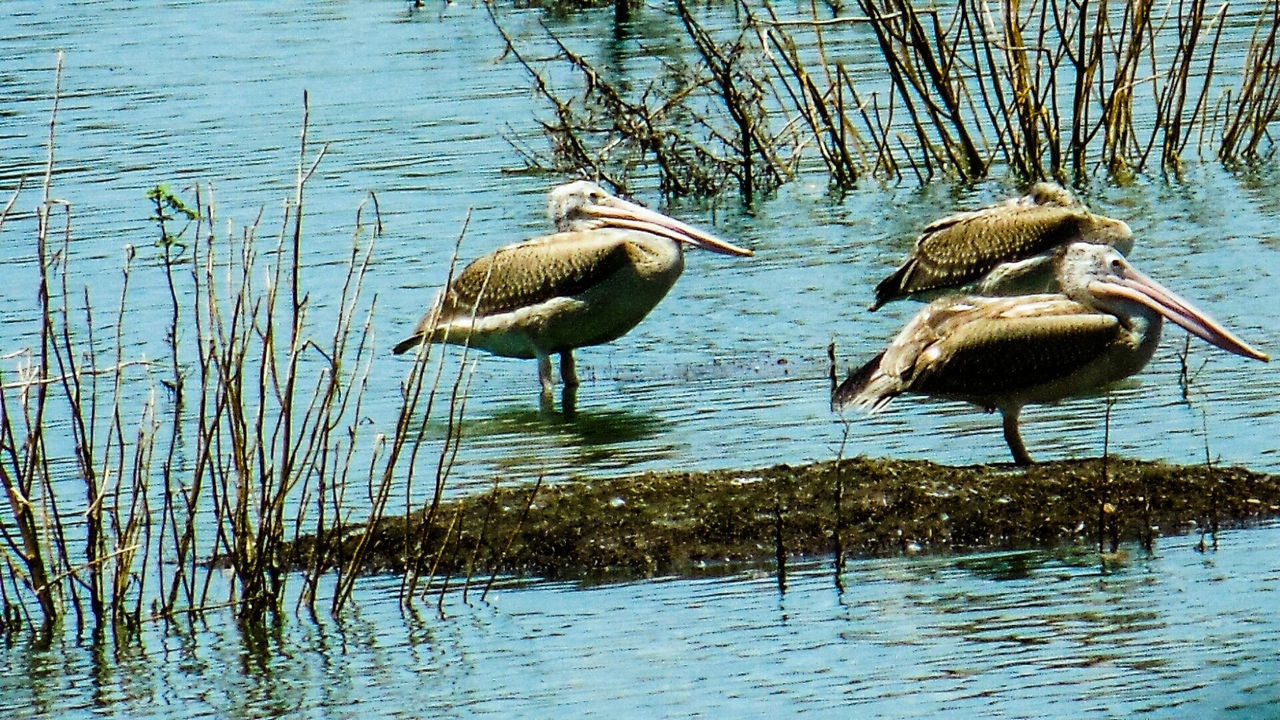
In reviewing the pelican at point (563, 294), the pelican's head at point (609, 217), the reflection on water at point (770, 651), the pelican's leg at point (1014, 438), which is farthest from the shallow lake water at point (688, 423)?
the pelican's head at point (609, 217)

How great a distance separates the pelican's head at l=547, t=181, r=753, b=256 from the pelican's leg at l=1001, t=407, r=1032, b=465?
306cm

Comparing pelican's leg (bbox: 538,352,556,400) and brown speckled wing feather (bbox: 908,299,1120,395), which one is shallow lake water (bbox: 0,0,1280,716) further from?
brown speckled wing feather (bbox: 908,299,1120,395)

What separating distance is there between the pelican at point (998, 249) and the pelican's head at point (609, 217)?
2.79 ft

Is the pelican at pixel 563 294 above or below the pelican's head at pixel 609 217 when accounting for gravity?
below

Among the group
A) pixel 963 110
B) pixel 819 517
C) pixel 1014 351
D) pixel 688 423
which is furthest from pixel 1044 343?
pixel 963 110

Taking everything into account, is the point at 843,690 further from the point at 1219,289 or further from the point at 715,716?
the point at 1219,289

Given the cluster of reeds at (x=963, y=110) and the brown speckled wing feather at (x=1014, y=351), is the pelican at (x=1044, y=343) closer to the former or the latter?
the brown speckled wing feather at (x=1014, y=351)

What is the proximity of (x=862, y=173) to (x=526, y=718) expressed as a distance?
10.7 meters

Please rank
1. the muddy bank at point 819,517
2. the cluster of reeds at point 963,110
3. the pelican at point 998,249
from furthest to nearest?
the cluster of reeds at point 963,110 < the pelican at point 998,249 < the muddy bank at point 819,517

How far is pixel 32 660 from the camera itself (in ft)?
20.2

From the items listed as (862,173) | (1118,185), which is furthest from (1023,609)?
(862,173)

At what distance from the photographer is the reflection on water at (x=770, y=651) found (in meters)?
5.52

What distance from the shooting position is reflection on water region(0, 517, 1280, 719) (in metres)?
5.52

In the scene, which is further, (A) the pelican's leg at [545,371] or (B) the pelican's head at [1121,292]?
(A) the pelican's leg at [545,371]
